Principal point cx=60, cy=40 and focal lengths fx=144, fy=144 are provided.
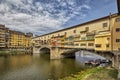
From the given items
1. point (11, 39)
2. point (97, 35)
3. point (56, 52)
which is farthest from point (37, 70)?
point (11, 39)

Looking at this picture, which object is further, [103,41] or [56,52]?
[56,52]

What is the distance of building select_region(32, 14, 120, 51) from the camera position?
3900 centimetres

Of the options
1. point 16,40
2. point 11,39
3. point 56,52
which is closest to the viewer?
point 56,52

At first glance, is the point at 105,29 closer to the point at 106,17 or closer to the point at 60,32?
the point at 106,17

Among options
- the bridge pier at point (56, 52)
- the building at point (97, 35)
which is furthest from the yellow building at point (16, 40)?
the building at point (97, 35)

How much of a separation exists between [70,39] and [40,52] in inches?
1889

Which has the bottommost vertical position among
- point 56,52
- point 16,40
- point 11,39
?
point 56,52

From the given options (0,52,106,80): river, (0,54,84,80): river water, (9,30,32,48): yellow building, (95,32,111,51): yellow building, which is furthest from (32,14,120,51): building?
(9,30,32,48): yellow building

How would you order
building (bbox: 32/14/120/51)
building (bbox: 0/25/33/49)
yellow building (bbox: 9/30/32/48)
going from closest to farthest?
building (bbox: 32/14/120/51) → building (bbox: 0/25/33/49) → yellow building (bbox: 9/30/32/48)

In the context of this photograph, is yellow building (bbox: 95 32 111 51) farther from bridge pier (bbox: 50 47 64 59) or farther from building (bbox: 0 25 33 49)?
building (bbox: 0 25 33 49)

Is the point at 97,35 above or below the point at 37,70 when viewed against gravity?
above

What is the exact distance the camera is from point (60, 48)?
2844 inches

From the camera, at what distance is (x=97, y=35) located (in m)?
45.1

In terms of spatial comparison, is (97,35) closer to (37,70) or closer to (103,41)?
(103,41)
